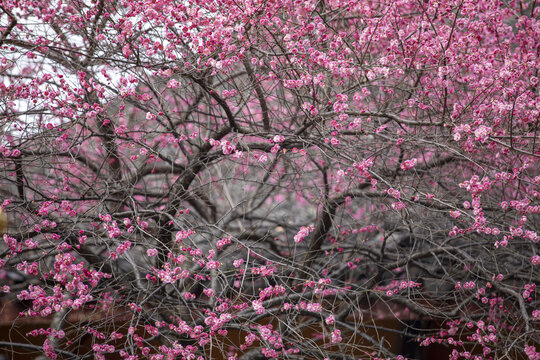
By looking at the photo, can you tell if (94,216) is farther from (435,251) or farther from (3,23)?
(435,251)

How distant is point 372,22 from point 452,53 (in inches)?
30.0

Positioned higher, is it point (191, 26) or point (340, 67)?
point (191, 26)

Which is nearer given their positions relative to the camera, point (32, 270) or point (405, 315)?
point (32, 270)

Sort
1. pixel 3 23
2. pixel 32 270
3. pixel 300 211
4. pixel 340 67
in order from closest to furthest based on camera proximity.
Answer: pixel 32 270, pixel 340 67, pixel 3 23, pixel 300 211

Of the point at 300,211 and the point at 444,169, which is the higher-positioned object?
the point at 444,169

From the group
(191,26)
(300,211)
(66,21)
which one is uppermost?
(66,21)

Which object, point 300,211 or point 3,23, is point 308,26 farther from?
point 300,211

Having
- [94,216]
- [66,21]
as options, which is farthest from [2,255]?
[66,21]

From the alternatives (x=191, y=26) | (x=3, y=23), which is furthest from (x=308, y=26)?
(x=3, y=23)

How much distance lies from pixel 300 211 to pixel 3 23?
6.43 meters

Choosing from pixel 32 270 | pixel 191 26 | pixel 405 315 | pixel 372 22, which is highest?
pixel 191 26

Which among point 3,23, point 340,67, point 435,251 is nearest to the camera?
point 340,67

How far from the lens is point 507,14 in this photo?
17.7 feet

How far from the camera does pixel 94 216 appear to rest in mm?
3982
